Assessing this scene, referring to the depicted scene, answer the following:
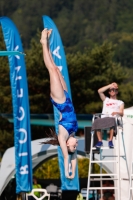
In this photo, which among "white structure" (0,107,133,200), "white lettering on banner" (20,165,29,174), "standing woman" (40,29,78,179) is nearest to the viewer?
"standing woman" (40,29,78,179)

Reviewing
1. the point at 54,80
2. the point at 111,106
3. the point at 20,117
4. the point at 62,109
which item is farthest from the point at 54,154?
the point at 54,80

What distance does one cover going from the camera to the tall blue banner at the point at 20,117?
16.2 metres

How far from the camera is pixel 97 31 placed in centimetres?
16225

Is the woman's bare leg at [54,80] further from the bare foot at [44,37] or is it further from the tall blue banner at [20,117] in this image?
the tall blue banner at [20,117]

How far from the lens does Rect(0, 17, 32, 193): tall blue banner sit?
1617cm

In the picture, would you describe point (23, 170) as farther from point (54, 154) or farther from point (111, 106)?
point (111, 106)

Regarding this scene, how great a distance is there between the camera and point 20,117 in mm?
16406

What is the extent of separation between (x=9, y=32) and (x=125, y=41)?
127 m

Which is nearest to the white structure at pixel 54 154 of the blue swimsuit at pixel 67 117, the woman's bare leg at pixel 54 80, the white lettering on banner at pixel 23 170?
the white lettering on banner at pixel 23 170

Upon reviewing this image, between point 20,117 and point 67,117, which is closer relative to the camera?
point 67,117

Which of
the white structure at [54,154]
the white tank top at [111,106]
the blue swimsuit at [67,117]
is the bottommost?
the white structure at [54,154]

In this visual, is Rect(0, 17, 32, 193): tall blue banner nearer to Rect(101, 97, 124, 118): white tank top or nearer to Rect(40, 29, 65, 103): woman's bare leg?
Rect(101, 97, 124, 118): white tank top

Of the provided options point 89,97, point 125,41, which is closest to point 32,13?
point 125,41

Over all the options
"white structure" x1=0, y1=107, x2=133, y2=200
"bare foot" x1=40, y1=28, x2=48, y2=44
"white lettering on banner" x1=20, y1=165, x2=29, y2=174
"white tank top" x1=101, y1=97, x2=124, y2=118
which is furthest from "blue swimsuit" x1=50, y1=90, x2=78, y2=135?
"white lettering on banner" x1=20, y1=165, x2=29, y2=174
